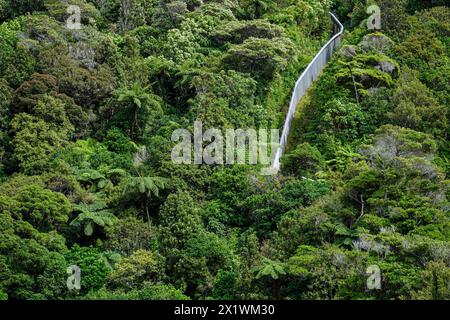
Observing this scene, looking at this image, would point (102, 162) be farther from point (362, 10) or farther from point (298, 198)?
point (362, 10)

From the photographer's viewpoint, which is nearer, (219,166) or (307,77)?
(219,166)

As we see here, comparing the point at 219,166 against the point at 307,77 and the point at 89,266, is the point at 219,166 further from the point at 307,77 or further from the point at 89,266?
the point at 307,77

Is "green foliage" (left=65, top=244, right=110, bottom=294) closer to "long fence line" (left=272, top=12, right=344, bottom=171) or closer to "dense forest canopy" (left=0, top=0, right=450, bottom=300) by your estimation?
"dense forest canopy" (left=0, top=0, right=450, bottom=300)

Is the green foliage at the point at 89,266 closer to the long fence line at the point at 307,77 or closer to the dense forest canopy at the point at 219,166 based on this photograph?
the dense forest canopy at the point at 219,166

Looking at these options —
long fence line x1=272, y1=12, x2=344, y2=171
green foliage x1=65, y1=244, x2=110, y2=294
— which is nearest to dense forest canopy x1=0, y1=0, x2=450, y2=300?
green foliage x1=65, y1=244, x2=110, y2=294

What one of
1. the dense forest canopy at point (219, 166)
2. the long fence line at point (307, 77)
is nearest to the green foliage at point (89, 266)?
the dense forest canopy at point (219, 166)

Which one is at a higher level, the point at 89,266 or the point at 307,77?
the point at 307,77

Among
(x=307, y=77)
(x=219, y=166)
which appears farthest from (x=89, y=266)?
(x=307, y=77)
